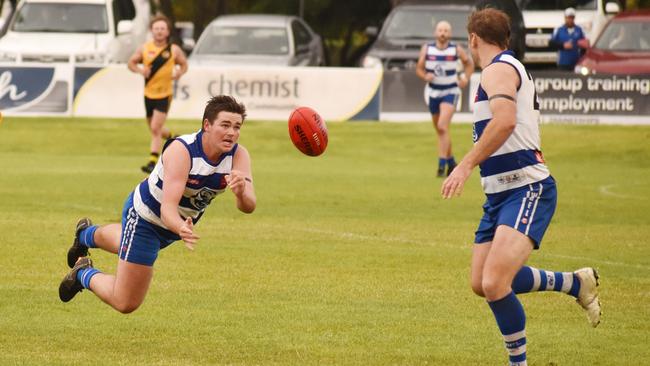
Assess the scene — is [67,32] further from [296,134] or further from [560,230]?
[296,134]

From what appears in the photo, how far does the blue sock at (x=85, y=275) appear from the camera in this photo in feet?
28.6

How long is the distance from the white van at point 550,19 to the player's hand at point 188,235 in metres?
25.0

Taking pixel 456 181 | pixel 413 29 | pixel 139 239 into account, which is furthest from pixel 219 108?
pixel 413 29

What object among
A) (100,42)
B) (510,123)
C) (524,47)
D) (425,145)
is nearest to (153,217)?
(510,123)

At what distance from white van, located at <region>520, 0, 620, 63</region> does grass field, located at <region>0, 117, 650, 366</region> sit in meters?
9.74

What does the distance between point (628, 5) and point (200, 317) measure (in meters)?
37.4

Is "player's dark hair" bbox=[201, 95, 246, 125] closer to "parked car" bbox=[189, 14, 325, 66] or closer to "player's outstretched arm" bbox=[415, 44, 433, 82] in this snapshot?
"player's outstretched arm" bbox=[415, 44, 433, 82]

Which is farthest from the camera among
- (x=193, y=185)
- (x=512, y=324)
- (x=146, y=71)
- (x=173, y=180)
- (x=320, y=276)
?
(x=146, y=71)

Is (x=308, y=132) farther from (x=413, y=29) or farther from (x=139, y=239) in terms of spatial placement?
(x=413, y=29)

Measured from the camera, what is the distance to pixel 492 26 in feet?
25.0

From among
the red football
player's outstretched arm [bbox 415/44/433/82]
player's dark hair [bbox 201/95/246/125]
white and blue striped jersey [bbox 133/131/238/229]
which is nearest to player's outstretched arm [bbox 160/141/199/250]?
white and blue striped jersey [bbox 133/131/238/229]

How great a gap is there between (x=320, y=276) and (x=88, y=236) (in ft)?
7.53

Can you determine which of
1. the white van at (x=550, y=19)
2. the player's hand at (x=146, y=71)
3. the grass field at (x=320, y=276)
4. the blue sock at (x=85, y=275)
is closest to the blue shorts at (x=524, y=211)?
the grass field at (x=320, y=276)

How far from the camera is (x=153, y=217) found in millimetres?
8180
